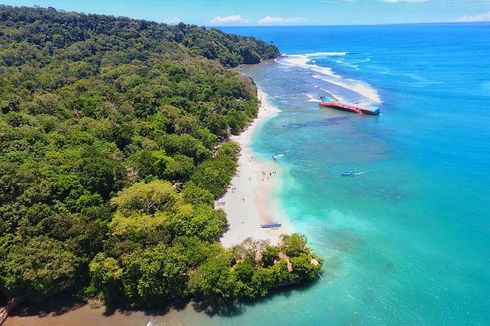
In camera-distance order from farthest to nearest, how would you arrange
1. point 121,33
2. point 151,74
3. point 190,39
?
point 190,39
point 121,33
point 151,74

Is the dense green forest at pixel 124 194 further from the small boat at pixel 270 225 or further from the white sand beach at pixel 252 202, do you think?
the small boat at pixel 270 225

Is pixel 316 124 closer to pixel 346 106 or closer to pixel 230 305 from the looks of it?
pixel 346 106

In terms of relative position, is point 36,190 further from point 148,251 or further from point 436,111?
point 436,111

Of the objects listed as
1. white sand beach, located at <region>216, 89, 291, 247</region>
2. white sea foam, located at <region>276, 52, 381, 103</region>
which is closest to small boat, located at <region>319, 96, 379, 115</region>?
white sea foam, located at <region>276, 52, 381, 103</region>

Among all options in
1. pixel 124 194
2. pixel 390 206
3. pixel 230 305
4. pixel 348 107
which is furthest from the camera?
pixel 348 107

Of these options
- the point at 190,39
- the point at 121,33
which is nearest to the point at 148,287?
the point at 121,33

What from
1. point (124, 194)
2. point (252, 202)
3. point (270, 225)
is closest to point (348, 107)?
point (252, 202)

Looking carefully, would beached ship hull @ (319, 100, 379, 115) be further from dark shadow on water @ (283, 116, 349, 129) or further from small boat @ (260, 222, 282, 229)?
small boat @ (260, 222, 282, 229)
